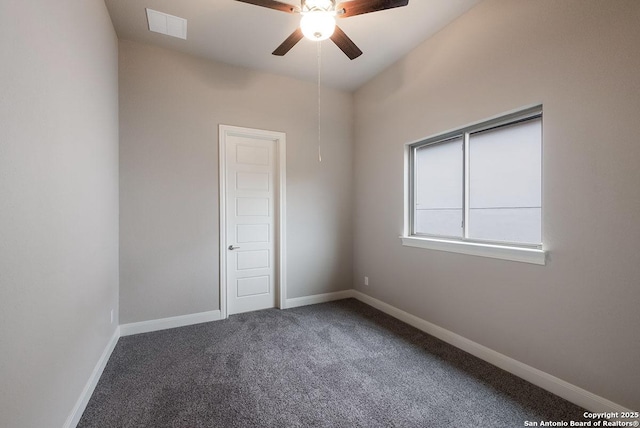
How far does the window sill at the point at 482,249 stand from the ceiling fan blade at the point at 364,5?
6.46 ft

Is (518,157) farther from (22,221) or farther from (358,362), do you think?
(22,221)

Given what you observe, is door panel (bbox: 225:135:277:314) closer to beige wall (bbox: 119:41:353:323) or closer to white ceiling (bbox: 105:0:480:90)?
beige wall (bbox: 119:41:353:323)

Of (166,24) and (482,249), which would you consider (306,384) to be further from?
(166,24)

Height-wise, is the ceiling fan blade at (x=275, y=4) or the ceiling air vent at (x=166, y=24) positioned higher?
the ceiling air vent at (x=166, y=24)

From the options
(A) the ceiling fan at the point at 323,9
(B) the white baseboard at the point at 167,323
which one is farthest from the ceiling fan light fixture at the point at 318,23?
(B) the white baseboard at the point at 167,323

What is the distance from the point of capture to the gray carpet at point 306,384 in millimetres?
1753

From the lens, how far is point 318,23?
1858 mm

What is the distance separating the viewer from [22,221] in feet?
3.83

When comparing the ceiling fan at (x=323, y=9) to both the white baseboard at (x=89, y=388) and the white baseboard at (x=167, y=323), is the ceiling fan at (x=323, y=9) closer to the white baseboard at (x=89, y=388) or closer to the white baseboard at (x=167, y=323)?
the white baseboard at (x=89, y=388)

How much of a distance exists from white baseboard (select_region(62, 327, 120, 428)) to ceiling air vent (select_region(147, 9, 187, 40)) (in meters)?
3.05

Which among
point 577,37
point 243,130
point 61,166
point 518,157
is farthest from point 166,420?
point 577,37

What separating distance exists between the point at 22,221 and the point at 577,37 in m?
3.33

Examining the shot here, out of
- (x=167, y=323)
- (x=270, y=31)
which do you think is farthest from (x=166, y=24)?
(x=167, y=323)

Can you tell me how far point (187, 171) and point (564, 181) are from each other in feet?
11.6
